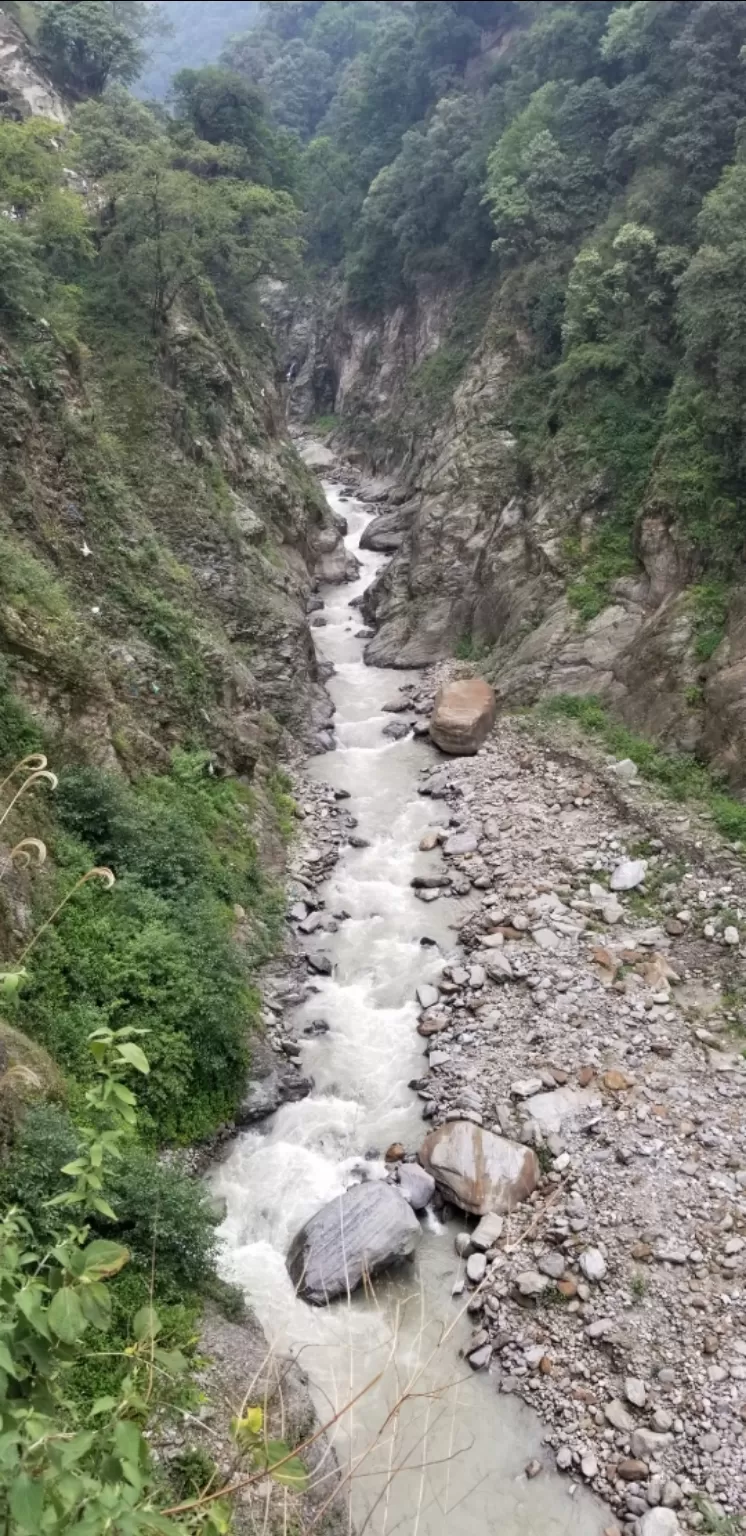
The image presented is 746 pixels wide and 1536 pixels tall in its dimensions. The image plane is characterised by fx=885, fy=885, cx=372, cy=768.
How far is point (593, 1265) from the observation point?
31.5 ft

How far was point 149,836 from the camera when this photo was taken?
514 inches

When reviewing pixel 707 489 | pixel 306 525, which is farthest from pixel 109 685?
pixel 306 525

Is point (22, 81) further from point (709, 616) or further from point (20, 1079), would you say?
point (20, 1079)

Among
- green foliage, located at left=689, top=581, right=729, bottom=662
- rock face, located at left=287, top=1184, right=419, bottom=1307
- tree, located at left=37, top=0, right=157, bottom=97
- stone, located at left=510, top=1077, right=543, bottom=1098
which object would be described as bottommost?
rock face, located at left=287, top=1184, right=419, bottom=1307

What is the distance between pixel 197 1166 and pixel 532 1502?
4.87m

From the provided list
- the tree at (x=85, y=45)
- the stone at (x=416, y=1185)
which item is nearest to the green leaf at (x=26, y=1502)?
the stone at (x=416, y=1185)

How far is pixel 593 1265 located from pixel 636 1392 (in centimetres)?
125

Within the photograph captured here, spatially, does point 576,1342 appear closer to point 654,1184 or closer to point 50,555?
point 654,1184

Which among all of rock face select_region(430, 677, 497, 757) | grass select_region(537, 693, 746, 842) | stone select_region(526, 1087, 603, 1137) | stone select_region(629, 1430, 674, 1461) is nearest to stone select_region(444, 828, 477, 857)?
grass select_region(537, 693, 746, 842)

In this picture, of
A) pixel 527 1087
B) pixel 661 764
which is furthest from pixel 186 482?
pixel 527 1087

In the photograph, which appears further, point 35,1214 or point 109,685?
point 109,685

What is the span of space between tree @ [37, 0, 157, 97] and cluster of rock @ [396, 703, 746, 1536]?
35.3 m

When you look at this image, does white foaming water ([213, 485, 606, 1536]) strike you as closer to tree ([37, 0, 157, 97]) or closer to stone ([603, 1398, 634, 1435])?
stone ([603, 1398, 634, 1435])

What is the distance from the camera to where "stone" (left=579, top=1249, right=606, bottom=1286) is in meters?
9.54
